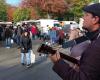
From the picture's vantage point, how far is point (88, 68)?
3.52m

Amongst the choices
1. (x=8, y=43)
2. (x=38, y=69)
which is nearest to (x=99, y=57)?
(x=38, y=69)

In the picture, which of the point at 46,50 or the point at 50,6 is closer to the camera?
the point at 46,50

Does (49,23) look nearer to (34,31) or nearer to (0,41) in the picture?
(34,31)

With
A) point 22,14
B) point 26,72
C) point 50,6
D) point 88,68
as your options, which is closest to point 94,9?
point 88,68

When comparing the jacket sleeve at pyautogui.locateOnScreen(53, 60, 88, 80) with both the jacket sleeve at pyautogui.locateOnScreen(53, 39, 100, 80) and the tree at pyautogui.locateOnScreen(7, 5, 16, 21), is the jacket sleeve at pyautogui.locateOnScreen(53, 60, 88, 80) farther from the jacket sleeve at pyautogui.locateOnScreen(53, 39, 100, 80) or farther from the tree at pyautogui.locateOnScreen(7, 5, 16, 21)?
the tree at pyautogui.locateOnScreen(7, 5, 16, 21)

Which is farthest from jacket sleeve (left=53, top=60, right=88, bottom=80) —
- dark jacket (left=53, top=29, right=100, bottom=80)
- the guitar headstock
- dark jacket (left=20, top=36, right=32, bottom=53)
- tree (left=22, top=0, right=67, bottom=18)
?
tree (left=22, top=0, right=67, bottom=18)

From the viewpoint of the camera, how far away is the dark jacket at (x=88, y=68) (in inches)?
138

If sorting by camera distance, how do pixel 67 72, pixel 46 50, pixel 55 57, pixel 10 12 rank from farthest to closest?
pixel 10 12, pixel 46 50, pixel 55 57, pixel 67 72

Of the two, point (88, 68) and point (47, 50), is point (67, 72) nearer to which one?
point (88, 68)

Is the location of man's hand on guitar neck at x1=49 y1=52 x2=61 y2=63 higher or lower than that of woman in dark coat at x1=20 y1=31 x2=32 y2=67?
higher

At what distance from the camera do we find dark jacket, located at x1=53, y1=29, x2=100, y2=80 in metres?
3.50

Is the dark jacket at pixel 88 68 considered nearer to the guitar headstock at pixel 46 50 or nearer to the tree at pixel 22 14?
the guitar headstock at pixel 46 50

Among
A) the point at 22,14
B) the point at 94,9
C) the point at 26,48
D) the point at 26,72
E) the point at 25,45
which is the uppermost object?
the point at 94,9

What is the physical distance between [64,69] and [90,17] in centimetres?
60
